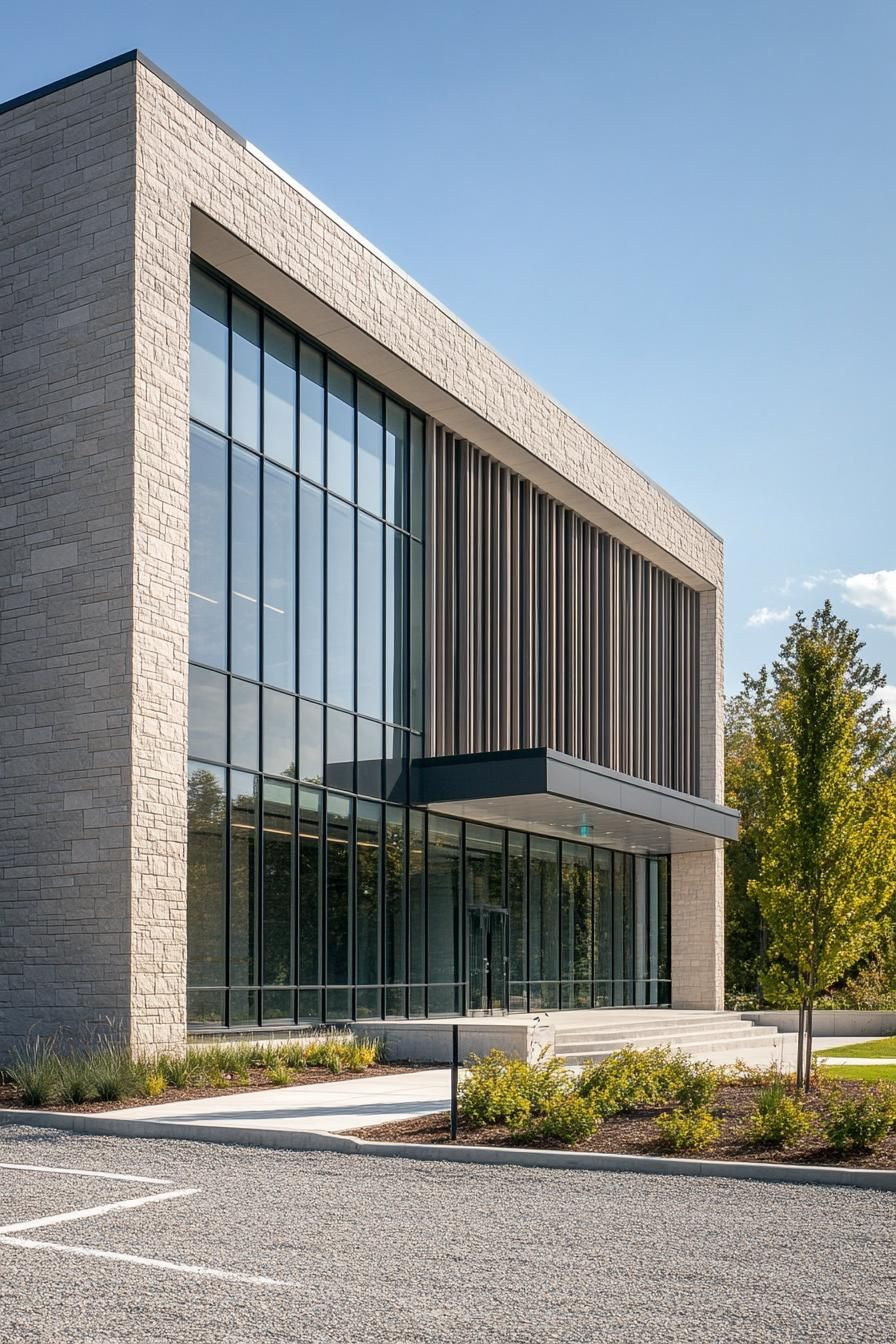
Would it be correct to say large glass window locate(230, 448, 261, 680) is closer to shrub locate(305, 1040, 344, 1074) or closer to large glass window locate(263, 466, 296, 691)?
large glass window locate(263, 466, 296, 691)

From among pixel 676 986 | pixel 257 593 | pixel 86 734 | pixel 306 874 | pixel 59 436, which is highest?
pixel 59 436

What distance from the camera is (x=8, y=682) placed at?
65.4 feet

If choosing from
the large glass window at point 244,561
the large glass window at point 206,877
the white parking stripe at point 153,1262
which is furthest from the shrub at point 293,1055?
the white parking stripe at point 153,1262

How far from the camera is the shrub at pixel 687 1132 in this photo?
12117 mm

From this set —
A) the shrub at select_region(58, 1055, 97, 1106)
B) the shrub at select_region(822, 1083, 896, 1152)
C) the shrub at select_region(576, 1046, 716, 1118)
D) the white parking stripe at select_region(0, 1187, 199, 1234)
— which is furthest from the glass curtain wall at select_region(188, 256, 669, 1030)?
the shrub at select_region(822, 1083, 896, 1152)

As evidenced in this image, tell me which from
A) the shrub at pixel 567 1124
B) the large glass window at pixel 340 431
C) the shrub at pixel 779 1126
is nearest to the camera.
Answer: the shrub at pixel 779 1126

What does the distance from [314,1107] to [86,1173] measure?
14.9 feet

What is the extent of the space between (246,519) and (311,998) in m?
7.68

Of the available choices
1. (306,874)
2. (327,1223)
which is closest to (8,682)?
(306,874)

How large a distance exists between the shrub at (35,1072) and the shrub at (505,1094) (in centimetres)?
489

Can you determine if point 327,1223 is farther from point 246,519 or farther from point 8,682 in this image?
point 246,519

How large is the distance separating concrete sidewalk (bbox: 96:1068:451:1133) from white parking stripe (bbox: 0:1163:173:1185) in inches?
85.0

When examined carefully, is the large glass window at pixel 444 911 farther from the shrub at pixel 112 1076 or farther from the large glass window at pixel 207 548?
the shrub at pixel 112 1076

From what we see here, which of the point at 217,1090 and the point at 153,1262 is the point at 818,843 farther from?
the point at 153,1262
